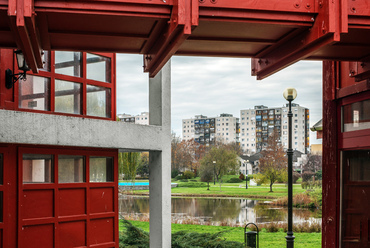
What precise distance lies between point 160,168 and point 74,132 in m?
2.66

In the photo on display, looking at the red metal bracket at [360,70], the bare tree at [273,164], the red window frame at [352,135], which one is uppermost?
the red metal bracket at [360,70]

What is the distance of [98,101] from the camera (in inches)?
381

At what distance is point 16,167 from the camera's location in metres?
7.79

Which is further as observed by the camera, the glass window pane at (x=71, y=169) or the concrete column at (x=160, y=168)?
the concrete column at (x=160, y=168)

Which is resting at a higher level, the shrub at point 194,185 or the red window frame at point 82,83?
the red window frame at point 82,83

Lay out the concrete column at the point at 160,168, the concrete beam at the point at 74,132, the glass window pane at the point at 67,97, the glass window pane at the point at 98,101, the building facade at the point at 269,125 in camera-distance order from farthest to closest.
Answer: the building facade at the point at 269,125, the concrete column at the point at 160,168, the glass window pane at the point at 98,101, the glass window pane at the point at 67,97, the concrete beam at the point at 74,132

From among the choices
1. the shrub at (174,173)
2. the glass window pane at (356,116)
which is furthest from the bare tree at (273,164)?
the glass window pane at (356,116)

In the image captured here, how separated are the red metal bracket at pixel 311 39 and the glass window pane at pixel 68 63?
447cm

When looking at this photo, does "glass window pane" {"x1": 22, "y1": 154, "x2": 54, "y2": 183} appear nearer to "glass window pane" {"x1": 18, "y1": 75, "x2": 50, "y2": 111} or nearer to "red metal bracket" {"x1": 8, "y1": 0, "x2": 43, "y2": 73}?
"glass window pane" {"x1": 18, "y1": 75, "x2": 50, "y2": 111}

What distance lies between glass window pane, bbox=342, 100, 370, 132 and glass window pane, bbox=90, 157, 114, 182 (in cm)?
496

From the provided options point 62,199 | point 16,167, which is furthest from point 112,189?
point 16,167

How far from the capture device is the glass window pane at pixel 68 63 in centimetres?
891

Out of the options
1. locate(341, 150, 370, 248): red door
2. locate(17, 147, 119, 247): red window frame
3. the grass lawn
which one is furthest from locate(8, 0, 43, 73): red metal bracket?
the grass lawn

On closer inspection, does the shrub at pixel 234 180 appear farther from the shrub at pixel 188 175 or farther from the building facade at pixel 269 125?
the building facade at pixel 269 125
